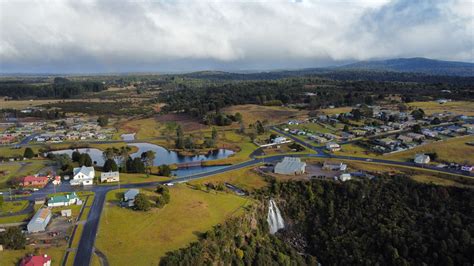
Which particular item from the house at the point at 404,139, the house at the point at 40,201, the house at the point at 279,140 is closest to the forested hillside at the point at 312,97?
the house at the point at 279,140

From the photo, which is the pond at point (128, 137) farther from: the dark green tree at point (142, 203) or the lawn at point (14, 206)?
the dark green tree at point (142, 203)

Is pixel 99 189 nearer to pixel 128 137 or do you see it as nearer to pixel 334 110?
pixel 128 137

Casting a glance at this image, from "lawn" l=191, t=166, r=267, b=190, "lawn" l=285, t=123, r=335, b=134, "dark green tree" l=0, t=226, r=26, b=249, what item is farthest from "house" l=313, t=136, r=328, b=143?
"dark green tree" l=0, t=226, r=26, b=249

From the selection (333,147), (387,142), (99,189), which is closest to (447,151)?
(387,142)

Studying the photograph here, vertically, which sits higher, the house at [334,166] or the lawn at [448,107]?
the lawn at [448,107]

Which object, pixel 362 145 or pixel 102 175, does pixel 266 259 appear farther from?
pixel 362 145

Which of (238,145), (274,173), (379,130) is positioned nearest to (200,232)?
(274,173)
